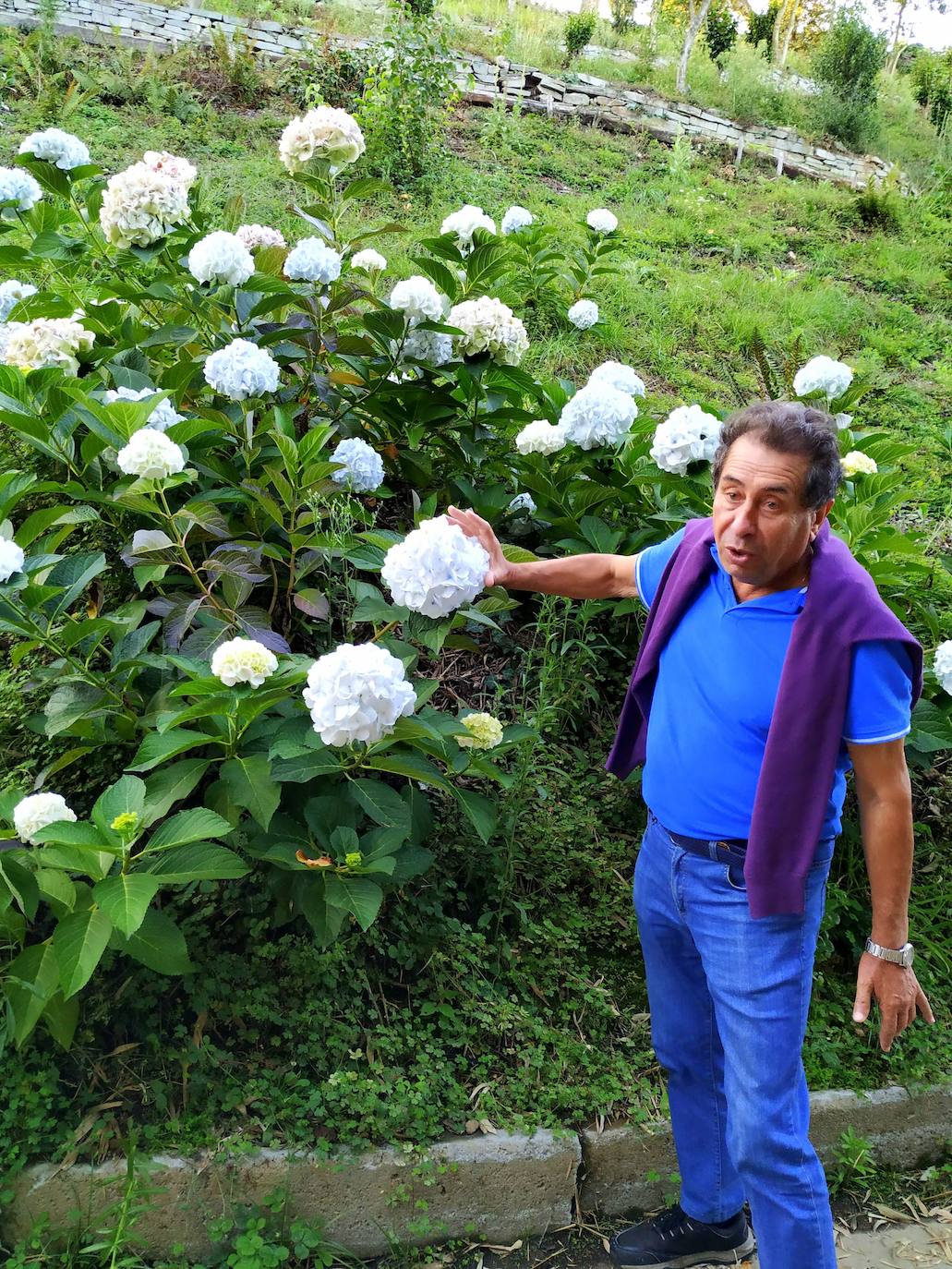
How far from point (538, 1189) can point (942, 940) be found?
61.6 inches

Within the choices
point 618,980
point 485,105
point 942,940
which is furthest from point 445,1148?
point 485,105

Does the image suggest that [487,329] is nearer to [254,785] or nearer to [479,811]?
[479,811]

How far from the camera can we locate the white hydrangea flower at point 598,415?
313 centimetres

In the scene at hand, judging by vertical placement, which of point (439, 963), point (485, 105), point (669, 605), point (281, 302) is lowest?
point (439, 963)

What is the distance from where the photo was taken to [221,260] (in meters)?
2.90

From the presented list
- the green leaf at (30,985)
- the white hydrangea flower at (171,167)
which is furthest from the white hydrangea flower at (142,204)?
the green leaf at (30,985)

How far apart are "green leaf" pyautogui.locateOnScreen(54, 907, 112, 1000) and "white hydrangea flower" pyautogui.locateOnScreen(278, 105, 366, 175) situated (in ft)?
7.28

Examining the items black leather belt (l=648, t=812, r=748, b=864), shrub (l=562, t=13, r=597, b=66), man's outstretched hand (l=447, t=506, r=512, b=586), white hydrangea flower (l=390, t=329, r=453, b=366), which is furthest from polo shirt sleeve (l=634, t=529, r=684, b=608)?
shrub (l=562, t=13, r=597, b=66)

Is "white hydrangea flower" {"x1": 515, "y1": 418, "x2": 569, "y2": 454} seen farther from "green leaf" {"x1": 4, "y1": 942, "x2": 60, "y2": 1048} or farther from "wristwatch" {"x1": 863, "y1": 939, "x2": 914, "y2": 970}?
"green leaf" {"x1": 4, "y1": 942, "x2": 60, "y2": 1048}

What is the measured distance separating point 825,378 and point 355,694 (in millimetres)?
2296

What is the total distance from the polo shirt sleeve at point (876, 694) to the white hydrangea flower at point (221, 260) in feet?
6.59

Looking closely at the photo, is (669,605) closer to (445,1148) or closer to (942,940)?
(445,1148)

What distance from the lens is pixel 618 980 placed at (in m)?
2.91

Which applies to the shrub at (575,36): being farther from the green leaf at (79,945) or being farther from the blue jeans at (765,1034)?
the green leaf at (79,945)
